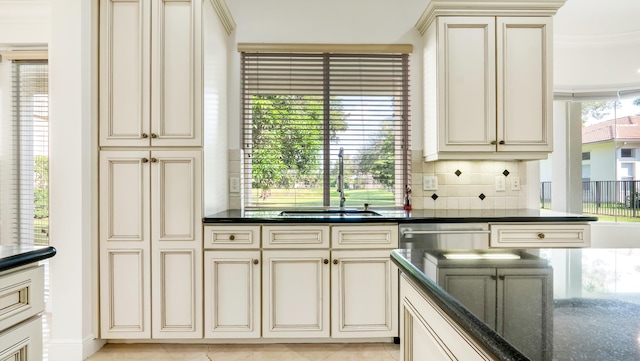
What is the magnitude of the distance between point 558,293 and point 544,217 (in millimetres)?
1832

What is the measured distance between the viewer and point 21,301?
107 cm

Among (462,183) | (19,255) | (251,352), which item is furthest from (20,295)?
(462,183)

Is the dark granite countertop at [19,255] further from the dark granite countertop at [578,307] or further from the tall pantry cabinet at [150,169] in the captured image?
the dark granite countertop at [578,307]

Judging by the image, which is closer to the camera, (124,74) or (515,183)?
(124,74)

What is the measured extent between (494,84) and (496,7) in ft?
1.78

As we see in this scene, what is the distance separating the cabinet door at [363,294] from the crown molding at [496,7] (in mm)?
1784

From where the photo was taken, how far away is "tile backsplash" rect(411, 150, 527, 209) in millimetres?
2822

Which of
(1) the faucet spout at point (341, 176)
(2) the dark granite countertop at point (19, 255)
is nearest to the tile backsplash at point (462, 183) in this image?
(1) the faucet spout at point (341, 176)

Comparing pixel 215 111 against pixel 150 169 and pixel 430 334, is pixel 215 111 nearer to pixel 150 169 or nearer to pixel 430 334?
pixel 150 169

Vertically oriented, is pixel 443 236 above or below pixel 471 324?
below

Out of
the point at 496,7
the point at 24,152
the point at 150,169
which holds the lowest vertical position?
the point at 150,169

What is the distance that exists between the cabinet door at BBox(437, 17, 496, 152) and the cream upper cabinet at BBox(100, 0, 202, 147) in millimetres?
1695

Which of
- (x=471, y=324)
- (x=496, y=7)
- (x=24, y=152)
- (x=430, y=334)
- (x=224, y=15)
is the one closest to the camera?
(x=471, y=324)

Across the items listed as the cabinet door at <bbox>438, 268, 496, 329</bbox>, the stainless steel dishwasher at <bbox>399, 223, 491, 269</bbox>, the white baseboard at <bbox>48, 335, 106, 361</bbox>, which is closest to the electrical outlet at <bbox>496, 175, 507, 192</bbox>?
the stainless steel dishwasher at <bbox>399, 223, 491, 269</bbox>
